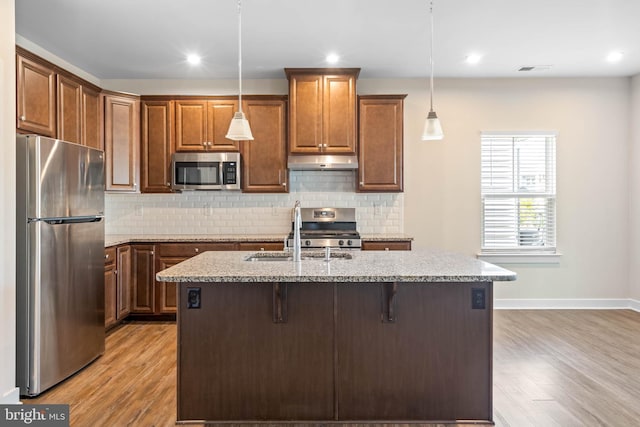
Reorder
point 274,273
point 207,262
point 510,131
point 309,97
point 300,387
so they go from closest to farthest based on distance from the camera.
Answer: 1. point 274,273
2. point 300,387
3. point 207,262
4. point 309,97
5. point 510,131

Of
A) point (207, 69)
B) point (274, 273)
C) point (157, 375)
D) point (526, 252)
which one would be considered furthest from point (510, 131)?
point (157, 375)

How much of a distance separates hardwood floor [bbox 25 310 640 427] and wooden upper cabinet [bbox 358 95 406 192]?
202 cm

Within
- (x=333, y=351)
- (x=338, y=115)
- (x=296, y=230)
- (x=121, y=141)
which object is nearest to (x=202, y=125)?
(x=121, y=141)

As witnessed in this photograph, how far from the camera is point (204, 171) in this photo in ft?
15.5

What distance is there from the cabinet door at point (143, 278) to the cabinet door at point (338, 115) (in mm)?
2149

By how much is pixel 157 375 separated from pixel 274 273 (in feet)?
5.27

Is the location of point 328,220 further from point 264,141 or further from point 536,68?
point 536,68

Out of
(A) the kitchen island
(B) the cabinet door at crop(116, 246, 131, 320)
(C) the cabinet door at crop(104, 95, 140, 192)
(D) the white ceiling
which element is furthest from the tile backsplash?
(A) the kitchen island

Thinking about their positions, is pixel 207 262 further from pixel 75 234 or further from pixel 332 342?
pixel 75 234

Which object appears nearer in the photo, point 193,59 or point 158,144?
point 193,59

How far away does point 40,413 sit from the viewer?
2.55 meters

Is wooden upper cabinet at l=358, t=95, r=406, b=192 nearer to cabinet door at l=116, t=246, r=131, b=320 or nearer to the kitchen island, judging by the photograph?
the kitchen island

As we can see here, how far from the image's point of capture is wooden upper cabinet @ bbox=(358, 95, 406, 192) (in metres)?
4.70

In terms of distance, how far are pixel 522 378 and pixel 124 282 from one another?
369 cm
